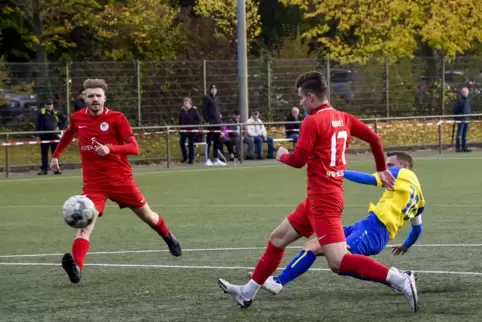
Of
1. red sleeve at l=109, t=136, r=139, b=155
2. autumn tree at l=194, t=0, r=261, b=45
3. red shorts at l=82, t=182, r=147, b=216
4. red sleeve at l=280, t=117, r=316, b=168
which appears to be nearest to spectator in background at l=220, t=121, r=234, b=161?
autumn tree at l=194, t=0, r=261, b=45

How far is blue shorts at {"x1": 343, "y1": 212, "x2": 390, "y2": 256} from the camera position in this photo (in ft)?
29.7

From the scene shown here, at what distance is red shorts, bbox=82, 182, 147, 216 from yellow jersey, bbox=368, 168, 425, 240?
2.68 m

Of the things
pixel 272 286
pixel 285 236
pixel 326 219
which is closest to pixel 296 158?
pixel 326 219

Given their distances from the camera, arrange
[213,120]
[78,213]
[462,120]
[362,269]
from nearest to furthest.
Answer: [362,269], [78,213], [213,120], [462,120]

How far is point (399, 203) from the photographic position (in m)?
9.22

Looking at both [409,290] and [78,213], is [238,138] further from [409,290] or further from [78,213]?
[409,290]

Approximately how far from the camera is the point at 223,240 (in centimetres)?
1320

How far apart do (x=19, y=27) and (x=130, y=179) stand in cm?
2666

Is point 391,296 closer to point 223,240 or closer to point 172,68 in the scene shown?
point 223,240

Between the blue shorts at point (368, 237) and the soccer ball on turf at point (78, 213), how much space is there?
2542 mm

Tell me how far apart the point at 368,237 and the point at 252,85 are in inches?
1028

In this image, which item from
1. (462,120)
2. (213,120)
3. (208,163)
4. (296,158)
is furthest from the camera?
(462,120)

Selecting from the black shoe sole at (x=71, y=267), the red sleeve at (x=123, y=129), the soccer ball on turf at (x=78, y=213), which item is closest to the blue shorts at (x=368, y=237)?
the black shoe sole at (x=71, y=267)

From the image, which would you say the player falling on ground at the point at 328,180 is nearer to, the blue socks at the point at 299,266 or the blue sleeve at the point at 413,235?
the blue socks at the point at 299,266
